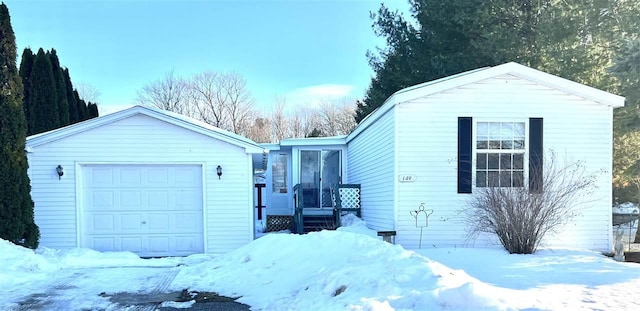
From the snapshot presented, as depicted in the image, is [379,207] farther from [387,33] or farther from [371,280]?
[387,33]

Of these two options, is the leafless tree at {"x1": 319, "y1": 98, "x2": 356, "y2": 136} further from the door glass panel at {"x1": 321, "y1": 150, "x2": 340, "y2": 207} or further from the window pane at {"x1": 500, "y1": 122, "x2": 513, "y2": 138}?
the window pane at {"x1": 500, "y1": 122, "x2": 513, "y2": 138}

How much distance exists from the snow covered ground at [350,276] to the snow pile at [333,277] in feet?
0.05

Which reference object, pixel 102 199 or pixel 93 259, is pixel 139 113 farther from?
pixel 93 259

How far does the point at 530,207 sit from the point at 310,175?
26.5ft

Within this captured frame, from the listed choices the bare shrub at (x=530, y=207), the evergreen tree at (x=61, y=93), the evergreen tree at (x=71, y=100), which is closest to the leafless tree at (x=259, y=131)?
the evergreen tree at (x=71, y=100)

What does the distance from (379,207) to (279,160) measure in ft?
20.7

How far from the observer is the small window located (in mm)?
16500

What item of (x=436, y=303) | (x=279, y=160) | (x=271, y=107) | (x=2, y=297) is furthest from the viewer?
(x=271, y=107)

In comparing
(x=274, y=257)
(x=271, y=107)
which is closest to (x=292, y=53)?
(x=271, y=107)

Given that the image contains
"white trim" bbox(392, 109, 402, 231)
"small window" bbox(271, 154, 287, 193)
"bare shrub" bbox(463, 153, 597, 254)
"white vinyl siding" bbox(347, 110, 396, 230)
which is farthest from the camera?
"small window" bbox(271, 154, 287, 193)

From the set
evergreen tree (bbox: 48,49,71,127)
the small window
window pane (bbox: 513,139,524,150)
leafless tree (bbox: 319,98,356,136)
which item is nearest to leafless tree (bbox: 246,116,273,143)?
leafless tree (bbox: 319,98,356,136)

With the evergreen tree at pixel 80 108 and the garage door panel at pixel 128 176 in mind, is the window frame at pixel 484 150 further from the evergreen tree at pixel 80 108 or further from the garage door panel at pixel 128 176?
the evergreen tree at pixel 80 108

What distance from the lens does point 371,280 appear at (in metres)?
5.39

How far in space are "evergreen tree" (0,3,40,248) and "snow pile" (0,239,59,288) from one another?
82 cm
